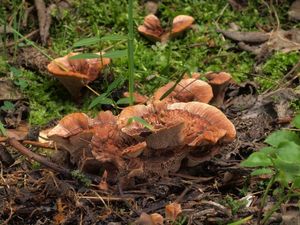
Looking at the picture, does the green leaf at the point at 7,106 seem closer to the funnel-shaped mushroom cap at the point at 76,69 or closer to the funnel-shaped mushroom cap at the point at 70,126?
the funnel-shaped mushroom cap at the point at 76,69

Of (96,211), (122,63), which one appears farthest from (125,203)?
(122,63)

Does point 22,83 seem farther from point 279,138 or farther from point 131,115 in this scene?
point 279,138

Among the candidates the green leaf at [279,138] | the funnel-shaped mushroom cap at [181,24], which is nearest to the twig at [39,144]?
the green leaf at [279,138]

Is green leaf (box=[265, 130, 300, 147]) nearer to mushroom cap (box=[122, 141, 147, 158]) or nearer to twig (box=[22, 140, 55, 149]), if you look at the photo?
mushroom cap (box=[122, 141, 147, 158])

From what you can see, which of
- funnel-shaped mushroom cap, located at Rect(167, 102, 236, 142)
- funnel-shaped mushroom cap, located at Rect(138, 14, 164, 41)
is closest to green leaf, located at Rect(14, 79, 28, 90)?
funnel-shaped mushroom cap, located at Rect(138, 14, 164, 41)

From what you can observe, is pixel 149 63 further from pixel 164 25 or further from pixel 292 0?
pixel 292 0

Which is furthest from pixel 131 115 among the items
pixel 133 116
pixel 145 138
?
pixel 145 138

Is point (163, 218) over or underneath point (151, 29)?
underneath
